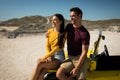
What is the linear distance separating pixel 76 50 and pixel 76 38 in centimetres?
22

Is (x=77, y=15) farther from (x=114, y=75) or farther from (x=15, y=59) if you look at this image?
(x=15, y=59)

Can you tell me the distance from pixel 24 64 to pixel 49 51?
6.04 metres

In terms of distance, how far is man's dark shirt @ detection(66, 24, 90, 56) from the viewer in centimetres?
496

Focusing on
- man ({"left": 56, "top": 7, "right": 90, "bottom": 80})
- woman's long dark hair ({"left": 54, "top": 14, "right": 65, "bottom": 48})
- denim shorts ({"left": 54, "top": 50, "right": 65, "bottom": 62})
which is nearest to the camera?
man ({"left": 56, "top": 7, "right": 90, "bottom": 80})

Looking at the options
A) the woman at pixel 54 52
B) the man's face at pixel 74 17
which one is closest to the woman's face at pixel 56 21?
the woman at pixel 54 52

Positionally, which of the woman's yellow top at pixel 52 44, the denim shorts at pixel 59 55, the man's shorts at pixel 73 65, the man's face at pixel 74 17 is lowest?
the man's shorts at pixel 73 65

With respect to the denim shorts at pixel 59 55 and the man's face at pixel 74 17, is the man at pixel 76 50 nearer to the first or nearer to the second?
the man's face at pixel 74 17

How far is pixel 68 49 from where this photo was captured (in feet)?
17.0

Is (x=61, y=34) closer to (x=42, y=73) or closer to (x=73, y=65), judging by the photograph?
(x=73, y=65)

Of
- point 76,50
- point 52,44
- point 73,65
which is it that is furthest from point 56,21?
point 73,65

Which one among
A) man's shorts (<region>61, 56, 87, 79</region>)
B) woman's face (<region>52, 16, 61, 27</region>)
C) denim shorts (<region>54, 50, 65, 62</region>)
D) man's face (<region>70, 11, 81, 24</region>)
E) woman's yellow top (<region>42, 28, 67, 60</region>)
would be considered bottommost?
man's shorts (<region>61, 56, 87, 79</region>)

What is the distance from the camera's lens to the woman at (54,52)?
5219 mm

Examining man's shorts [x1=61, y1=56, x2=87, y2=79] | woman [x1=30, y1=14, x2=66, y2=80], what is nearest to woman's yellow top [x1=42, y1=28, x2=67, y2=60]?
woman [x1=30, y1=14, x2=66, y2=80]

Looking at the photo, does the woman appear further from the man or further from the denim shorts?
the man
